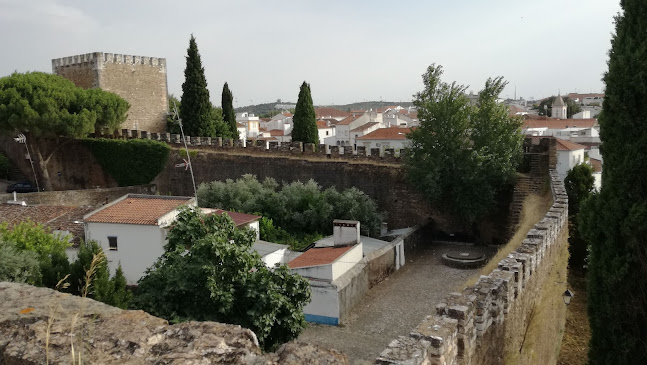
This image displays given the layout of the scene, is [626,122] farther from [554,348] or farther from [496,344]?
[554,348]

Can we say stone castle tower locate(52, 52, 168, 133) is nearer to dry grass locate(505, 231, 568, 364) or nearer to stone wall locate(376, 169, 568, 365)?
dry grass locate(505, 231, 568, 364)

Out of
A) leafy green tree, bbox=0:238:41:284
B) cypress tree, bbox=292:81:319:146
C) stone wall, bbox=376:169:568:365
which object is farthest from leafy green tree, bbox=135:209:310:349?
cypress tree, bbox=292:81:319:146

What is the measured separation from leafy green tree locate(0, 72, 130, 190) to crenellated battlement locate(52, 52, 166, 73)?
99.6 inches

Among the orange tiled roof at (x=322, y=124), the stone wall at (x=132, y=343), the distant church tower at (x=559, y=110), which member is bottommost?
the stone wall at (x=132, y=343)

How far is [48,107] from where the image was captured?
2289cm

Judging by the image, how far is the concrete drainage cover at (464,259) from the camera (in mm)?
15448

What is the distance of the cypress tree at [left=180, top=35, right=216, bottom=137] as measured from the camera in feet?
88.6

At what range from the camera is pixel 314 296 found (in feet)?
40.9

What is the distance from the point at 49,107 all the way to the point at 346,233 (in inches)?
607

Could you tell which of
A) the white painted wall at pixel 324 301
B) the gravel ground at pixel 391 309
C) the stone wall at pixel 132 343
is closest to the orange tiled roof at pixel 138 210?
the white painted wall at pixel 324 301

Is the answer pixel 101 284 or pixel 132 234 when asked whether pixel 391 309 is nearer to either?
pixel 101 284

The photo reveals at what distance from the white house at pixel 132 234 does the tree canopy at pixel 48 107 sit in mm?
9492

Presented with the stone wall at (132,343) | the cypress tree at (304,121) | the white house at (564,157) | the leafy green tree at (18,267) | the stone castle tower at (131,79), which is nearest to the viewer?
the stone wall at (132,343)

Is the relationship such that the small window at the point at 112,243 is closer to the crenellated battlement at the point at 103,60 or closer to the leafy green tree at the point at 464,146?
the leafy green tree at the point at 464,146
